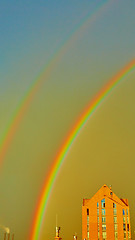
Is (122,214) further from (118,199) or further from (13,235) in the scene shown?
(13,235)

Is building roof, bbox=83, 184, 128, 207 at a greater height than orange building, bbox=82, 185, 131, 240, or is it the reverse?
building roof, bbox=83, 184, 128, 207

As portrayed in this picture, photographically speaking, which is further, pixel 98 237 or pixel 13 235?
pixel 13 235

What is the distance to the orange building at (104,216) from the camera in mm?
88750

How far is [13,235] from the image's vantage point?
117875 mm

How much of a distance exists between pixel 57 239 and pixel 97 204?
4293 centimetres

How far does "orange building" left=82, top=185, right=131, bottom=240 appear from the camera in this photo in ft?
291

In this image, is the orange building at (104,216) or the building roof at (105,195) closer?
the orange building at (104,216)

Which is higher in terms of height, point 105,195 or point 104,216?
point 105,195

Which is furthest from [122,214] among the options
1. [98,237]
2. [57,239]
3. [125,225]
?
[57,239]

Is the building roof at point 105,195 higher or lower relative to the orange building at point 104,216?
higher

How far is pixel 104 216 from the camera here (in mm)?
89938

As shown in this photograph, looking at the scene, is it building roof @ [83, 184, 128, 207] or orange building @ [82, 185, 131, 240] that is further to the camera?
building roof @ [83, 184, 128, 207]

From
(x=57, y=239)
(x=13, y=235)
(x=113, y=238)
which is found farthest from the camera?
(x=13, y=235)

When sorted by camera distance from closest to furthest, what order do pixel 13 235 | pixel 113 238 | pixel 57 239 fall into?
pixel 57 239 < pixel 113 238 < pixel 13 235
